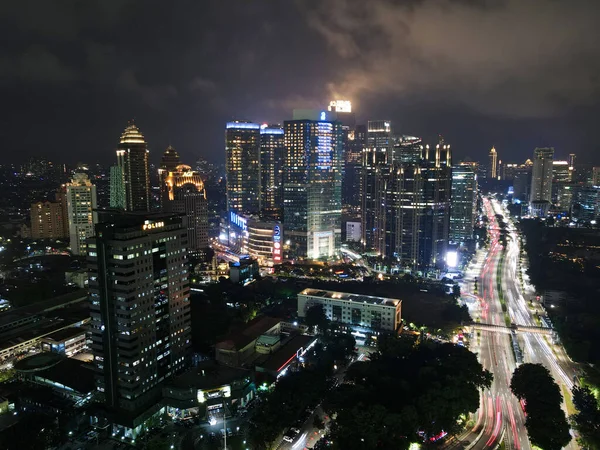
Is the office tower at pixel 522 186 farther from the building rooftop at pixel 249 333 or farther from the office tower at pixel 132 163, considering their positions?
the building rooftop at pixel 249 333

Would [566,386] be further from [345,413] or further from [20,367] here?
[20,367]

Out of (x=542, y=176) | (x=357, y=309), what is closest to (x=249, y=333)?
(x=357, y=309)

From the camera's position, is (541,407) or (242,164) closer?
(541,407)

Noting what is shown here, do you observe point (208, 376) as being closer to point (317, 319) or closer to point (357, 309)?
point (317, 319)

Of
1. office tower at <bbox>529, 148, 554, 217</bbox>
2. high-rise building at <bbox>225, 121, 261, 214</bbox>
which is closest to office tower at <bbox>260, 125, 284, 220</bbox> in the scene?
high-rise building at <bbox>225, 121, 261, 214</bbox>

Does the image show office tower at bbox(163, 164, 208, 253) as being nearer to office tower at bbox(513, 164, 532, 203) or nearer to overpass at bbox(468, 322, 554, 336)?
overpass at bbox(468, 322, 554, 336)

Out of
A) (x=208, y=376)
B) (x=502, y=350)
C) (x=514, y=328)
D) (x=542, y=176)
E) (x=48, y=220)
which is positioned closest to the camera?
(x=208, y=376)
